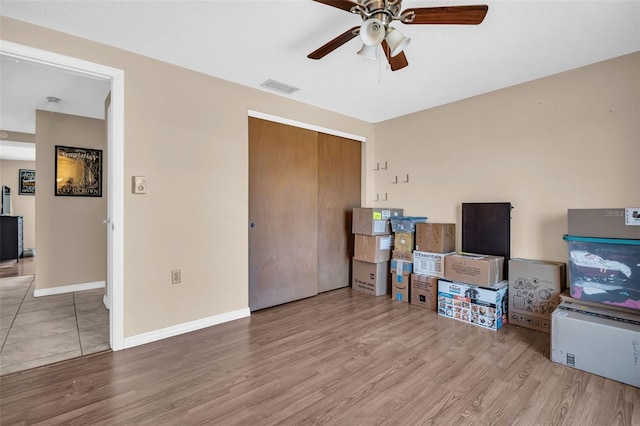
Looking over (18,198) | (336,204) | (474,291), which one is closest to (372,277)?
(336,204)

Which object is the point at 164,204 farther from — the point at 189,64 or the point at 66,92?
the point at 66,92

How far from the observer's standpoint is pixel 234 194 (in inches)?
124

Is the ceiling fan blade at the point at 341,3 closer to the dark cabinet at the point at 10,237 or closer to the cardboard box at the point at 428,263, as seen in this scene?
the cardboard box at the point at 428,263

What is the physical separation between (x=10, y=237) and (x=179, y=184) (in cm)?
646

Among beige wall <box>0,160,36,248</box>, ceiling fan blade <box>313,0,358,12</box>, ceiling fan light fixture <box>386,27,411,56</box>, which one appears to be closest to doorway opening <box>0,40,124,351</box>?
ceiling fan blade <box>313,0,358,12</box>

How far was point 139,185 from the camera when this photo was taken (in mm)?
2555

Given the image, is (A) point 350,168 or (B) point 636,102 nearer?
(B) point 636,102

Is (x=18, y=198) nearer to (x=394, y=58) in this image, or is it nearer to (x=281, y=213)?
(x=281, y=213)

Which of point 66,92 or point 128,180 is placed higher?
point 66,92

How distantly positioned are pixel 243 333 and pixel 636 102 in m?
3.90

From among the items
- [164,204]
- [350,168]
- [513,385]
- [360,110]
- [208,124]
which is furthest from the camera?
[350,168]

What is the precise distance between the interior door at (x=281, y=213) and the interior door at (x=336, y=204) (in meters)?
0.13

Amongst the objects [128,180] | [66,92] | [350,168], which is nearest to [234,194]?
[128,180]

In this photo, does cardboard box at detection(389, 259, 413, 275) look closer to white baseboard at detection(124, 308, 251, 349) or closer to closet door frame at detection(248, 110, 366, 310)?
closet door frame at detection(248, 110, 366, 310)
